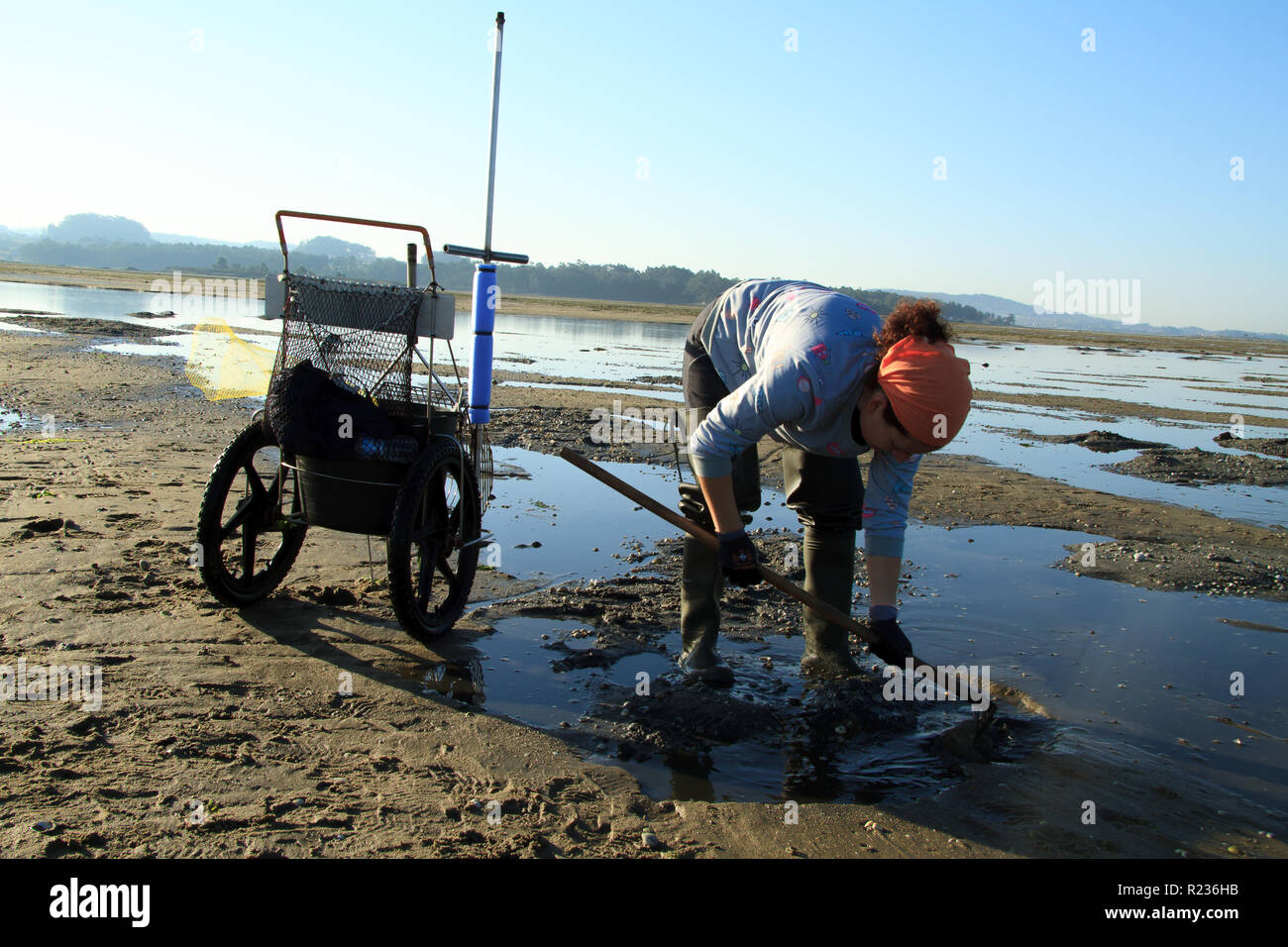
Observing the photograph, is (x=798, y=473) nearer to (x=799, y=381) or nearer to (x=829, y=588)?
(x=829, y=588)

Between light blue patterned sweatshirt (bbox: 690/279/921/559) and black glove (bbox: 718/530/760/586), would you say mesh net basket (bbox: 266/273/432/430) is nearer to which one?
light blue patterned sweatshirt (bbox: 690/279/921/559)

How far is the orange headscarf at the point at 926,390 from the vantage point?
2.64m

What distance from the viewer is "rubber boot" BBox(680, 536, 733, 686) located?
3.80 m

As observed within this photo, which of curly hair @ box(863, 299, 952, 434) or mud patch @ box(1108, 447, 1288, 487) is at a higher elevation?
curly hair @ box(863, 299, 952, 434)

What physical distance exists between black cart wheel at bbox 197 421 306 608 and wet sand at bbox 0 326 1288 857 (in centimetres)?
13

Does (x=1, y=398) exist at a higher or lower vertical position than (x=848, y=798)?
higher

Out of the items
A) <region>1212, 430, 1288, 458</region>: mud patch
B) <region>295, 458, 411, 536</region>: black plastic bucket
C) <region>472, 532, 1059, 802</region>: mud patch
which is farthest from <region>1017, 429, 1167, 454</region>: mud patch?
<region>295, 458, 411, 536</region>: black plastic bucket

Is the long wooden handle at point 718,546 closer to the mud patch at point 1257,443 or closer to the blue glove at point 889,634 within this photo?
the blue glove at point 889,634

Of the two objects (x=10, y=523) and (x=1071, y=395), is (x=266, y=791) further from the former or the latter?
(x=1071, y=395)

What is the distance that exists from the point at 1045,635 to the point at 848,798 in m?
2.15

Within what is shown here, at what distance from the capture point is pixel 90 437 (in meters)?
7.98
